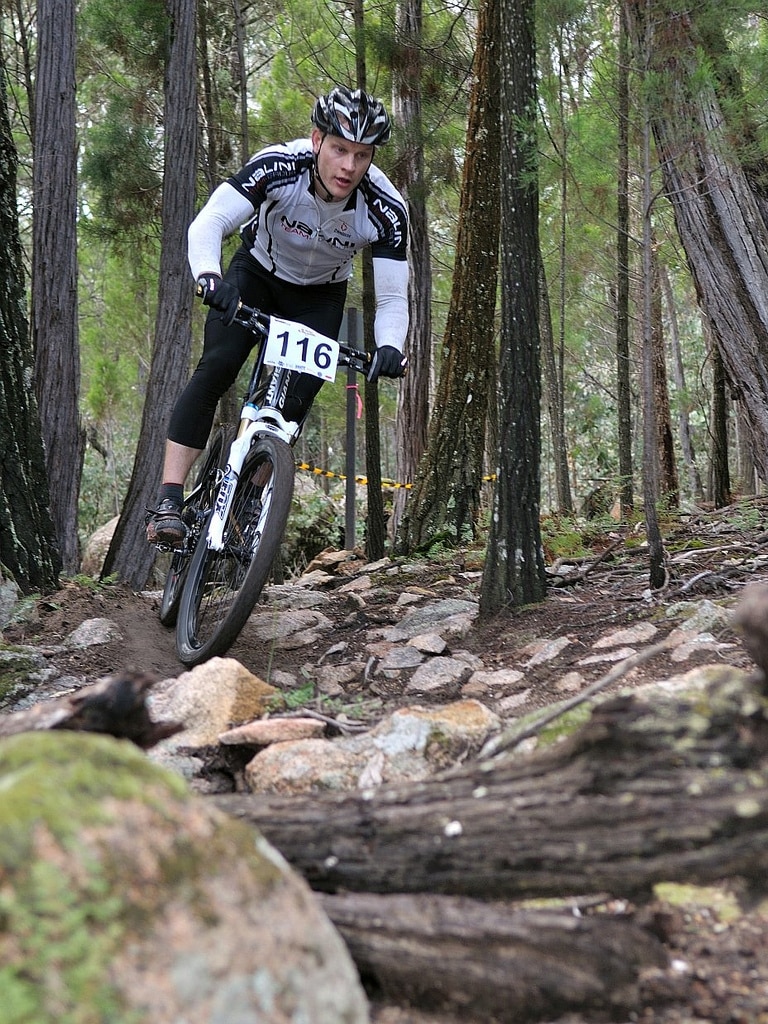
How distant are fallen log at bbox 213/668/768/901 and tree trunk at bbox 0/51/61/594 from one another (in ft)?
11.6

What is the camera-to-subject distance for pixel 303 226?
413cm

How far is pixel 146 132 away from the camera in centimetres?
1047

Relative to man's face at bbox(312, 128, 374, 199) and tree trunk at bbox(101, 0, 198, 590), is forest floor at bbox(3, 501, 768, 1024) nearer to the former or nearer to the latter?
tree trunk at bbox(101, 0, 198, 590)

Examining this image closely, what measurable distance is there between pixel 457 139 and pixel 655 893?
32.0 feet

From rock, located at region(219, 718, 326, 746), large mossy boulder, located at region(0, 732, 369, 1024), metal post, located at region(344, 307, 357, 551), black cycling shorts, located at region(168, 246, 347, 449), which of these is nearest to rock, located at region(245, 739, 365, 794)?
rock, located at region(219, 718, 326, 746)

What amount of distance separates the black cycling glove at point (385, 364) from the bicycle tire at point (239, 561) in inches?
19.4

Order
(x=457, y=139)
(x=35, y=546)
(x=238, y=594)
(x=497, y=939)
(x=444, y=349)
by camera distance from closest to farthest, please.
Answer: (x=497, y=939) → (x=238, y=594) → (x=35, y=546) → (x=444, y=349) → (x=457, y=139)

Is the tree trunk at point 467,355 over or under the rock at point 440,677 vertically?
over

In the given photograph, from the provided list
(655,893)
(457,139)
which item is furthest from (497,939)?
(457,139)

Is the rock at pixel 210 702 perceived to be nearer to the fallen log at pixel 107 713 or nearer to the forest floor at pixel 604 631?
the forest floor at pixel 604 631

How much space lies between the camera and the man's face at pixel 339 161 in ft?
12.6

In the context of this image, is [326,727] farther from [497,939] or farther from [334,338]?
[334,338]

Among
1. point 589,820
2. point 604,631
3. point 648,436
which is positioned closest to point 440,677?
point 604,631

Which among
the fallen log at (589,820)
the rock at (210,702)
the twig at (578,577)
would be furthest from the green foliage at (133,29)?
the fallen log at (589,820)
